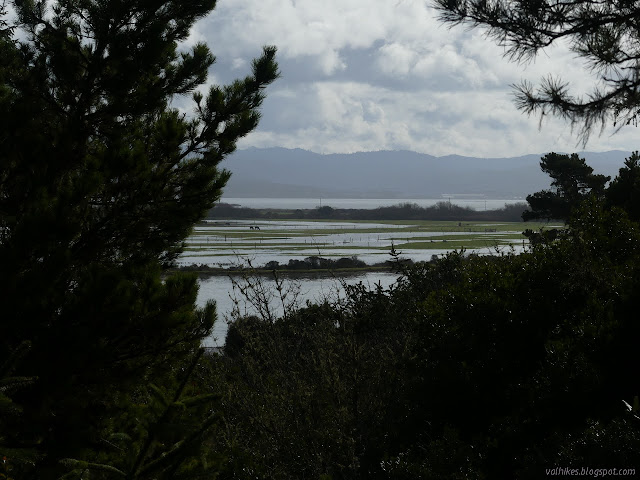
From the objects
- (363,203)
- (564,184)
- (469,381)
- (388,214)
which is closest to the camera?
(469,381)

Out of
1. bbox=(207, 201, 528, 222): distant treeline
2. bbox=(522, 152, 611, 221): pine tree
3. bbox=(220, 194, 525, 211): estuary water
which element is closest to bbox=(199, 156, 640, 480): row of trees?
bbox=(522, 152, 611, 221): pine tree

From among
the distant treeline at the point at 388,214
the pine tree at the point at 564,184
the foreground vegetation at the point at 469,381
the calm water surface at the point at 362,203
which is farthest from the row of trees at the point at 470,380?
the calm water surface at the point at 362,203

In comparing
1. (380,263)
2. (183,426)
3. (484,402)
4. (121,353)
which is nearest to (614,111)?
(484,402)

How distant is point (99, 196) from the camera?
595 cm

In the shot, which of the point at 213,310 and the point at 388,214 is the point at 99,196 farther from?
the point at 388,214

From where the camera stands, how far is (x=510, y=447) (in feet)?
14.5

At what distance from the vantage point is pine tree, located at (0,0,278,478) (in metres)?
5.01

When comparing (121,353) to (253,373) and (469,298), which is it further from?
(469,298)

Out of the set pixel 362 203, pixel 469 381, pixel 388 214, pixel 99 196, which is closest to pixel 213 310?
pixel 99 196

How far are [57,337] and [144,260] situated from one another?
4.56 ft

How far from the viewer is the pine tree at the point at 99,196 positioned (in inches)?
197

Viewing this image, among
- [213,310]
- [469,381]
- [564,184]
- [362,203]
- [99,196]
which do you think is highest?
[362,203]

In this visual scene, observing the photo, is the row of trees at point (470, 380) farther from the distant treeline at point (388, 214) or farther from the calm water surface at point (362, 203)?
the calm water surface at point (362, 203)

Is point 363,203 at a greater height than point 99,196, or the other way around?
point 363,203
